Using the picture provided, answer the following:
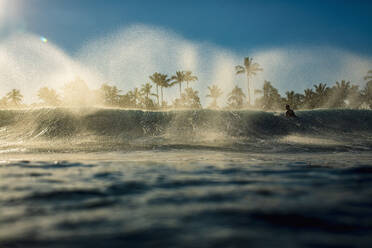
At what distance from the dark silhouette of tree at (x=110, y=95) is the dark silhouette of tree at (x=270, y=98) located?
31003mm

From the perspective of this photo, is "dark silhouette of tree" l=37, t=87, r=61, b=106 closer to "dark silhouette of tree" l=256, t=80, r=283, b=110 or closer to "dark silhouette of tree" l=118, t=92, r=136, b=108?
"dark silhouette of tree" l=118, t=92, r=136, b=108

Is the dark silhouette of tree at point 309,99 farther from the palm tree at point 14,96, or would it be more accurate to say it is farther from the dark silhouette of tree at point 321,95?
the palm tree at point 14,96

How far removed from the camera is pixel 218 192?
3088 millimetres

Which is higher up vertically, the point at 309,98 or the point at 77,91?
the point at 77,91

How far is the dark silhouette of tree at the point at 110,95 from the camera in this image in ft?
194

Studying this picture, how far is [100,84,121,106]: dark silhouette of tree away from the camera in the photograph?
59.1 metres

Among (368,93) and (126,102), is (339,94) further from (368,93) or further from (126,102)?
(126,102)

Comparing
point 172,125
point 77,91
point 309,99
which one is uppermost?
point 77,91

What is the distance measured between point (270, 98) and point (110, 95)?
111 feet

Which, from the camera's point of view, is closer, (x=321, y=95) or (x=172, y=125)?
(x=172, y=125)

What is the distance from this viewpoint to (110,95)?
59.2 meters

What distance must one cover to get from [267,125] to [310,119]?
544cm

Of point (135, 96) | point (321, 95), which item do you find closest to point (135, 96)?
point (135, 96)

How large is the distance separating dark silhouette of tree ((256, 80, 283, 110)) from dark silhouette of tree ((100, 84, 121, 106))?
102 feet
